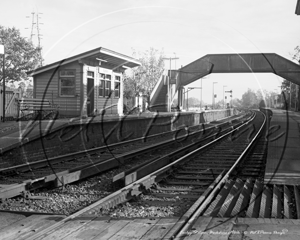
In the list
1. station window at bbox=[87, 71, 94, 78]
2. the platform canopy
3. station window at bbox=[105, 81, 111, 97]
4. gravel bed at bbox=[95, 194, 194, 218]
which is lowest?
gravel bed at bbox=[95, 194, 194, 218]

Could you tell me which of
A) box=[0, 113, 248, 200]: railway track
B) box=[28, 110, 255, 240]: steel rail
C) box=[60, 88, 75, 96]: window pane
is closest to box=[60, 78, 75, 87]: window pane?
box=[60, 88, 75, 96]: window pane

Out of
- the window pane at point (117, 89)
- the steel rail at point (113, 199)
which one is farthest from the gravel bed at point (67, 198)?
the window pane at point (117, 89)

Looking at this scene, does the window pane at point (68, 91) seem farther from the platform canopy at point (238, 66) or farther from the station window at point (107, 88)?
the platform canopy at point (238, 66)

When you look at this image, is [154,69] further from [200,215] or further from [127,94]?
[200,215]

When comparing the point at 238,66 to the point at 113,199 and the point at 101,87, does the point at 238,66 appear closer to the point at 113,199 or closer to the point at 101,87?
the point at 101,87

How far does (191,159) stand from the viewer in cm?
1169

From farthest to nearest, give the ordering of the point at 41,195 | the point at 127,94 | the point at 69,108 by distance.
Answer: the point at 127,94, the point at 69,108, the point at 41,195

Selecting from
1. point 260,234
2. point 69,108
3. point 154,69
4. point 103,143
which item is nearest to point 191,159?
point 103,143

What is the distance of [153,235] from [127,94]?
149 feet

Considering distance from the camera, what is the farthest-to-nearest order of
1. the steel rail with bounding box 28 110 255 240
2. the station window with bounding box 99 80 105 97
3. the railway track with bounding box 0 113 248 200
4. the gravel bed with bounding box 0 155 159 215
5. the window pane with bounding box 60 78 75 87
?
the station window with bounding box 99 80 105 97, the window pane with bounding box 60 78 75 87, the railway track with bounding box 0 113 248 200, the gravel bed with bounding box 0 155 159 215, the steel rail with bounding box 28 110 255 240

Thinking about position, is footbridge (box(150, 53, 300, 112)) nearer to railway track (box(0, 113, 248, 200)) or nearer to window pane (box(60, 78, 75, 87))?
window pane (box(60, 78, 75, 87))

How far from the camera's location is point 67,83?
2080cm

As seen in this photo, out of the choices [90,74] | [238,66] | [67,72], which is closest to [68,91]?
[67,72]

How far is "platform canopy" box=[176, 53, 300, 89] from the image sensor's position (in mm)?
36250
